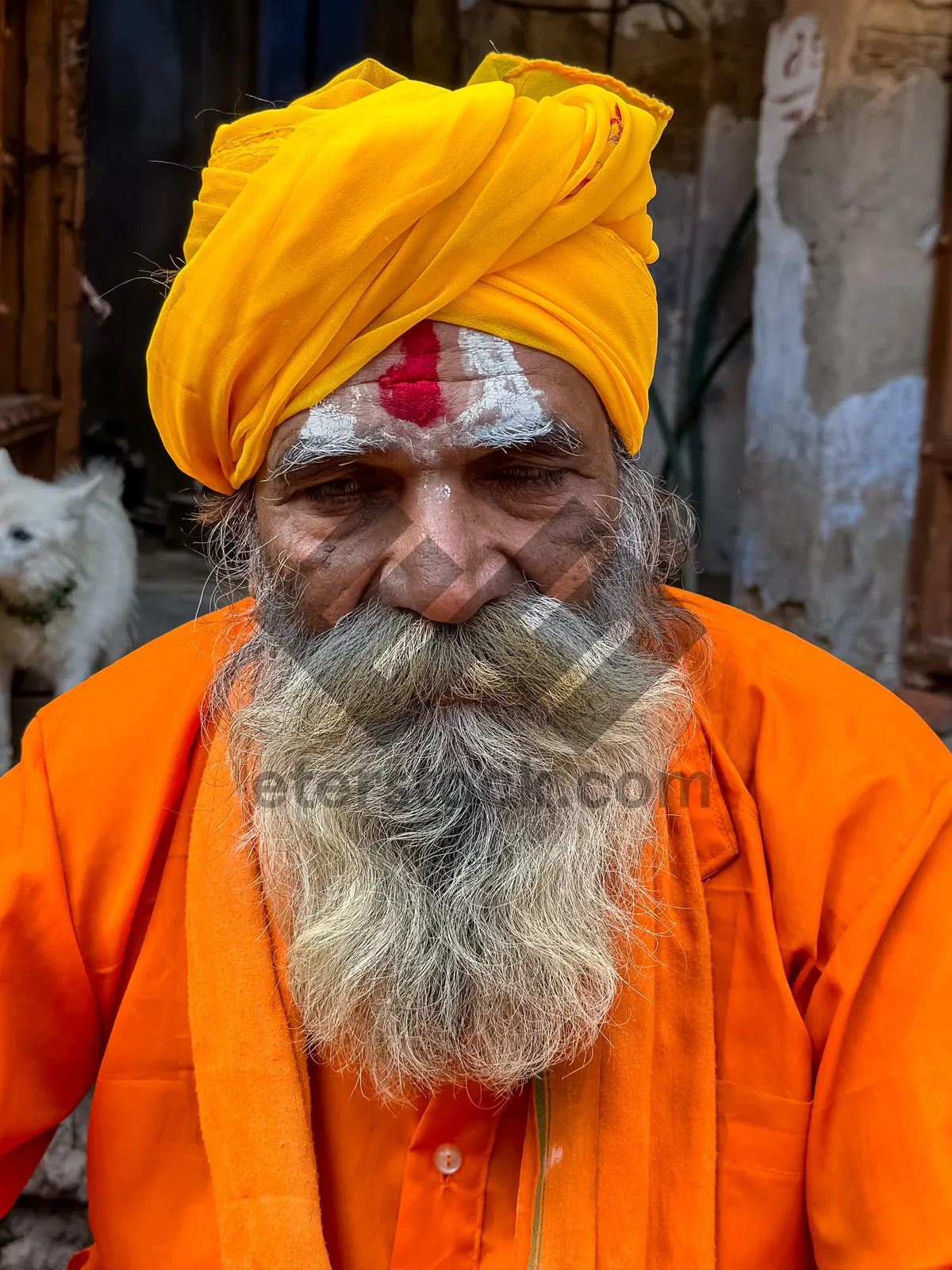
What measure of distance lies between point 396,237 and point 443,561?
40 centimetres

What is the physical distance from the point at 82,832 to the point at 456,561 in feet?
2.12

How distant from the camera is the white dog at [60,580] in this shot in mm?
2395

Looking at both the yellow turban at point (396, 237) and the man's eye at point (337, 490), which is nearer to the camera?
the yellow turban at point (396, 237)

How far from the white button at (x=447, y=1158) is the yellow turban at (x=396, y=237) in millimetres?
931

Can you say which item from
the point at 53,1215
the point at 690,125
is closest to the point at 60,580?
the point at 53,1215

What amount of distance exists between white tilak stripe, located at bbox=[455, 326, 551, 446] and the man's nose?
0.27ft

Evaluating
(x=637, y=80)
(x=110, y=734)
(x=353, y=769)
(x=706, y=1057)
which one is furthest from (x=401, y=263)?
(x=637, y=80)

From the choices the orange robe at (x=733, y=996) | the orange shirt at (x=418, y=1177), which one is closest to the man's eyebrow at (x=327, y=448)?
the orange robe at (x=733, y=996)

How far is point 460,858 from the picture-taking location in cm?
121

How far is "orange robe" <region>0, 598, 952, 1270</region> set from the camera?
1.17 meters

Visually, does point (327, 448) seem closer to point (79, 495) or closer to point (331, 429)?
point (331, 429)

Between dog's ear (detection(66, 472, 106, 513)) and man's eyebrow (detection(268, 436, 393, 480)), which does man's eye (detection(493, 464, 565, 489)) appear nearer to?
man's eyebrow (detection(268, 436, 393, 480))

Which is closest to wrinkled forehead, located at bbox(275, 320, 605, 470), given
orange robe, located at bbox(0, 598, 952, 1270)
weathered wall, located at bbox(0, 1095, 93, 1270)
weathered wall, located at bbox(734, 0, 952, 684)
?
orange robe, located at bbox(0, 598, 952, 1270)

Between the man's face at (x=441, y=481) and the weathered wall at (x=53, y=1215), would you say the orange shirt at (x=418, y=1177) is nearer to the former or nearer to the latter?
the man's face at (x=441, y=481)
